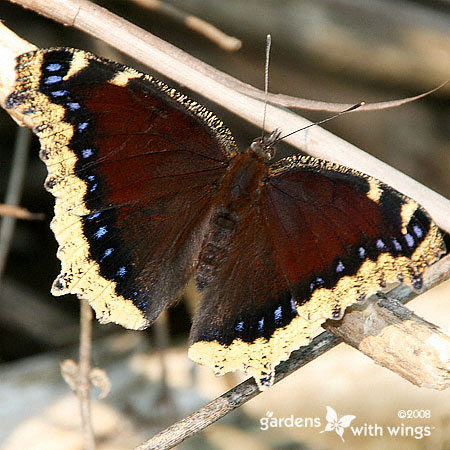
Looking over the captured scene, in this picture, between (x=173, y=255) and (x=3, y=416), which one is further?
(x=3, y=416)

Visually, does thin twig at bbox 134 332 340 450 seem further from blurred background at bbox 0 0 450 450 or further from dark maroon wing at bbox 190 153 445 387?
blurred background at bbox 0 0 450 450

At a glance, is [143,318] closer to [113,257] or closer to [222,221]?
[113,257]

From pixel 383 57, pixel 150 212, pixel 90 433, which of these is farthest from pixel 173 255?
pixel 383 57

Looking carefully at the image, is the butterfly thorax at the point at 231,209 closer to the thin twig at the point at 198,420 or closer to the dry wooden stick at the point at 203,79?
the dry wooden stick at the point at 203,79

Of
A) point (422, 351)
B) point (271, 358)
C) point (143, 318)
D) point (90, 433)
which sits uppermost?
point (422, 351)

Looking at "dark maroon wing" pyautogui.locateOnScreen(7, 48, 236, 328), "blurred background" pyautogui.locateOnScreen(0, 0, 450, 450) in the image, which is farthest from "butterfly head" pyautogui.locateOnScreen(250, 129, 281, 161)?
"blurred background" pyautogui.locateOnScreen(0, 0, 450, 450)

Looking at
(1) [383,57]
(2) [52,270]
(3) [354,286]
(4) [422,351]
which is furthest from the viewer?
(2) [52,270]

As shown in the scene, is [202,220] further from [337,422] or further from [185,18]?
[185,18]
